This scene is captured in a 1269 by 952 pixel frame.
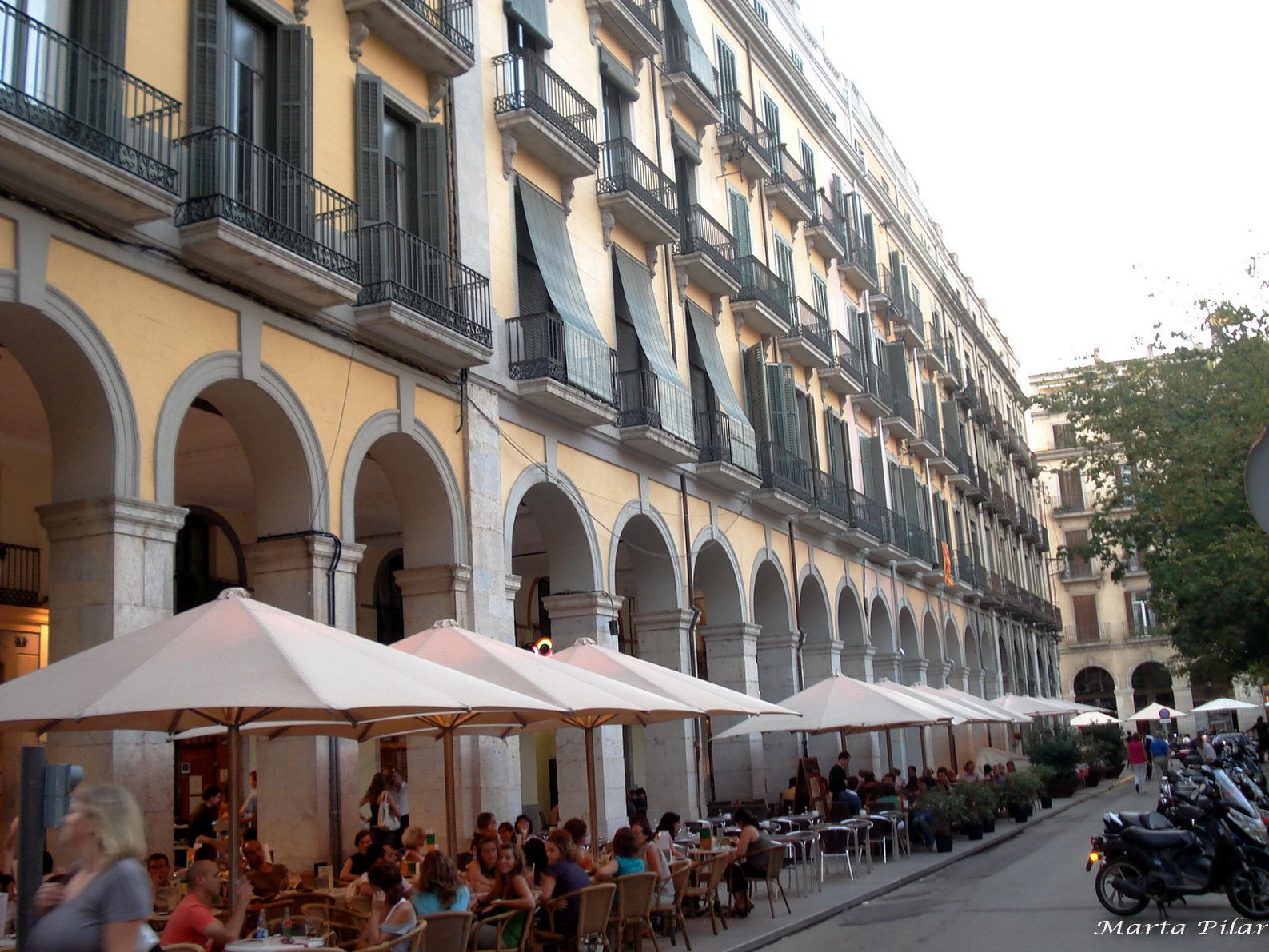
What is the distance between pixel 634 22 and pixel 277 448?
11309 mm

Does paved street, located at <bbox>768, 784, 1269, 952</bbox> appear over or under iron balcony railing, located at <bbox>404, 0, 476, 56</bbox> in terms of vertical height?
under

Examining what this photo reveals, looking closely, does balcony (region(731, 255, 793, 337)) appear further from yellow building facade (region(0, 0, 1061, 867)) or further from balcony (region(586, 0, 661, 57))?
balcony (region(586, 0, 661, 57))

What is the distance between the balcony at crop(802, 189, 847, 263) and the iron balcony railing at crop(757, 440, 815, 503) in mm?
6642

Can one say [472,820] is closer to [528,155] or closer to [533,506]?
[533,506]

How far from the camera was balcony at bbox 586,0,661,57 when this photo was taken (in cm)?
2030

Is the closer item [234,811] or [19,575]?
[234,811]

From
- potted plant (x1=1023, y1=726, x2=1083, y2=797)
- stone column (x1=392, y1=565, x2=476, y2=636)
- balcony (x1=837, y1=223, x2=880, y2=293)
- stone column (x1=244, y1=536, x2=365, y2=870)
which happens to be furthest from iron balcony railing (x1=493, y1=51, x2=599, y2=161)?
potted plant (x1=1023, y1=726, x2=1083, y2=797)

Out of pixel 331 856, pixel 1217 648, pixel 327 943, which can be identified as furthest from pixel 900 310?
pixel 327 943

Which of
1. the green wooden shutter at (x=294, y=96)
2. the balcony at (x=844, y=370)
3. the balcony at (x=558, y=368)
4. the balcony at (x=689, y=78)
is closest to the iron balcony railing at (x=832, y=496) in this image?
the balcony at (x=844, y=370)

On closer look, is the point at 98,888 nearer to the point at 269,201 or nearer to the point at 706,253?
the point at 269,201

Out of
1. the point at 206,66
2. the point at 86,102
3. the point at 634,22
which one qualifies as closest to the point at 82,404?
the point at 86,102

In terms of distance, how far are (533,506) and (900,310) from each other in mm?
22476

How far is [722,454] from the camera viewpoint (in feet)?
70.1

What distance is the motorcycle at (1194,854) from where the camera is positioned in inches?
421
